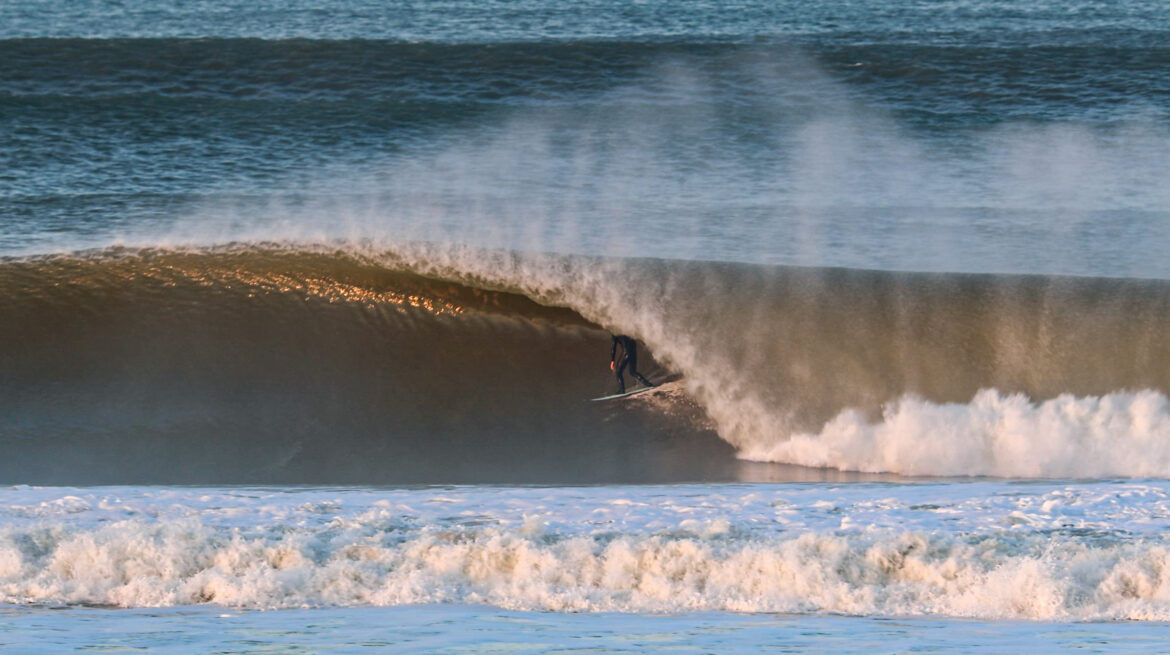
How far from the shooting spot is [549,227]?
9.15m

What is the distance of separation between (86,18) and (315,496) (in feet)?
45.5

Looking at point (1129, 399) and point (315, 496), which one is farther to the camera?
point (1129, 399)

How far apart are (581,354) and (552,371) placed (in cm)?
19

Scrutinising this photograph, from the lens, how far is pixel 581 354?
7.47 metres

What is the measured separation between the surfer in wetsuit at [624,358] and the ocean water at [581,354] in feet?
0.26

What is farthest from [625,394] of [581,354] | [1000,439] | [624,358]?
[1000,439]

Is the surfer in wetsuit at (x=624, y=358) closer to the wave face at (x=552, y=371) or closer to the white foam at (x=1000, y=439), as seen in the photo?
the wave face at (x=552, y=371)

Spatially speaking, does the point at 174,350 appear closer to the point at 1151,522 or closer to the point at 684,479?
the point at 684,479

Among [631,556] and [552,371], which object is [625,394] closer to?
[552,371]

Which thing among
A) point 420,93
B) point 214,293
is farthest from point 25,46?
point 214,293

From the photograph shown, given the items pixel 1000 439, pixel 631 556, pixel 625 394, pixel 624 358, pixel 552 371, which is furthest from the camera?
pixel 552 371

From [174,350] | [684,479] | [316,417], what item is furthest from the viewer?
[174,350]

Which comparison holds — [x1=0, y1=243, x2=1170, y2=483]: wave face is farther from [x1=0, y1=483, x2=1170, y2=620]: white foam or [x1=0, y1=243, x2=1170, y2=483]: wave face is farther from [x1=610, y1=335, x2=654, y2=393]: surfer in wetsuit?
[x1=0, y1=483, x2=1170, y2=620]: white foam

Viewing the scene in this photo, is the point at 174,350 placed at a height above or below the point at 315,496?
above
